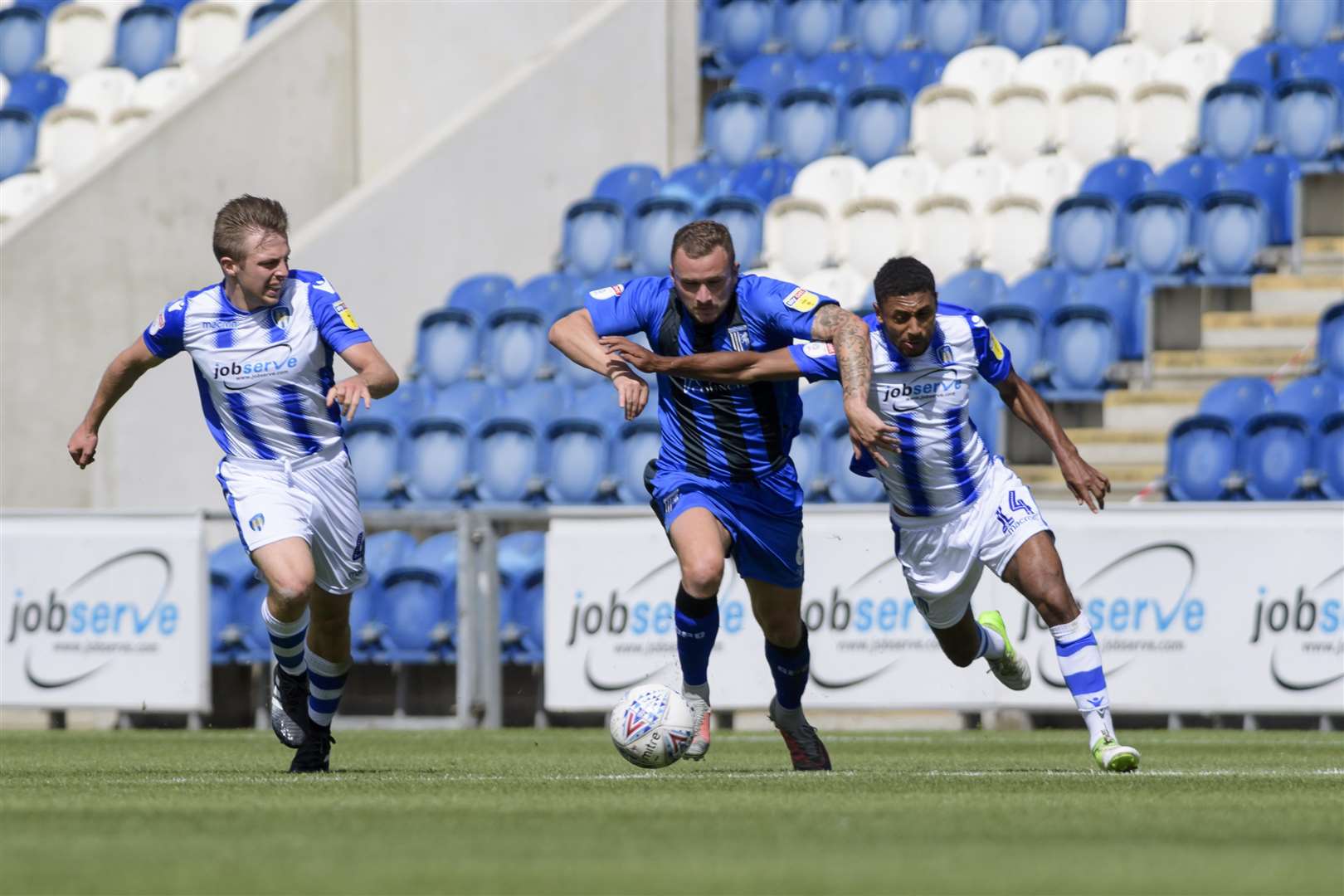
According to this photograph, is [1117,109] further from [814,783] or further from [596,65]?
[814,783]

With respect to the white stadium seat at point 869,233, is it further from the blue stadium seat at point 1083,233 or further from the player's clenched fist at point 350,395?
the player's clenched fist at point 350,395

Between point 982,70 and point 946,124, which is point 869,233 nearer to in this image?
point 946,124

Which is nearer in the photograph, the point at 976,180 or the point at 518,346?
the point at 518,346

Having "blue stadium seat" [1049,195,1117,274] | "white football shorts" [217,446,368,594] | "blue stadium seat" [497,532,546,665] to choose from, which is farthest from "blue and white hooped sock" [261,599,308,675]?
"blue stadium seat" [1049,195,1117,274]

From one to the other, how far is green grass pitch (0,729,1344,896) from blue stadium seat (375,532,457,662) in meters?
4.52

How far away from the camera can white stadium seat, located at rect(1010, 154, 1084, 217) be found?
57.3 ft

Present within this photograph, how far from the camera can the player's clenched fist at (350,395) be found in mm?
8047

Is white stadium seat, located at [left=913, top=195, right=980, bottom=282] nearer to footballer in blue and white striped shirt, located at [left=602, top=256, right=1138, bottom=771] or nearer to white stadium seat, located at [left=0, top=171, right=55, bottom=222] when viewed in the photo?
white stadium seat, located at [left=0, top=171, right=55, bottom=222]

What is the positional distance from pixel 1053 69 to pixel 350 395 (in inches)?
450

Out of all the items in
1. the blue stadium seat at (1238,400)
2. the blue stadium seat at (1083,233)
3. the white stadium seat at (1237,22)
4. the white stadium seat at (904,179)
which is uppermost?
the white stadium seat at (1237,22)

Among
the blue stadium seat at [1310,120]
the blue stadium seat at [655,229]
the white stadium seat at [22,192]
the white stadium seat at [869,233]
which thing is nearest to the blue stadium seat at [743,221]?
the blue stadium seat at [655,229]

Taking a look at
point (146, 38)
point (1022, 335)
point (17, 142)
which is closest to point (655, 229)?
A: point (1022, 335)

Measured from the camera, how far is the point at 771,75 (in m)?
19.8

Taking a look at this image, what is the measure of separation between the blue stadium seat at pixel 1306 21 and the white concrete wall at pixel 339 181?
199 inches
